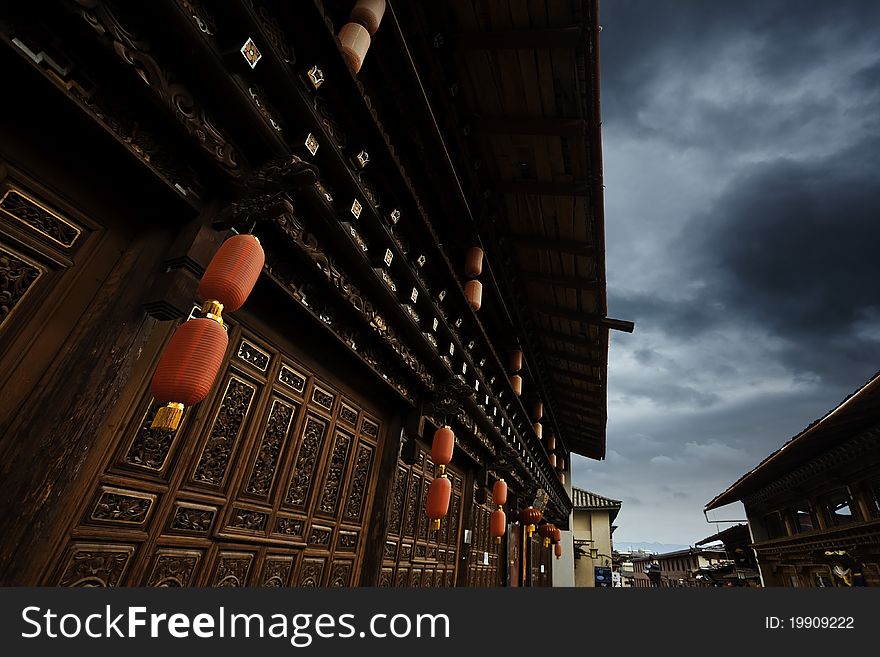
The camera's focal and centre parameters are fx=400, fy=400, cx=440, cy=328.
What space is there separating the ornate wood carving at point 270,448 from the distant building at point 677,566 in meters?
29.4

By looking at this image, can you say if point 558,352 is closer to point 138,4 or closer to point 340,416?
point 340,416

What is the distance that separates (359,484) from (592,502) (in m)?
27.6

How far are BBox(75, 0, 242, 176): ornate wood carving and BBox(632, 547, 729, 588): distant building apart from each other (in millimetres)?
31246

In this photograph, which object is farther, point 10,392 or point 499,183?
point 499,183

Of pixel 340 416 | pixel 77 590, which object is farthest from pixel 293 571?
pixel 77 590

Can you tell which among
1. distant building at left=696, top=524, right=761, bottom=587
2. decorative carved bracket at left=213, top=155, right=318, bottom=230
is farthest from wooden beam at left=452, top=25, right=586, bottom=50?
distant building at left=696, top=524, right=761, bottom=587

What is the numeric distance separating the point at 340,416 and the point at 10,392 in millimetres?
2707

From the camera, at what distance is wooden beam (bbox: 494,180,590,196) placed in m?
5.82

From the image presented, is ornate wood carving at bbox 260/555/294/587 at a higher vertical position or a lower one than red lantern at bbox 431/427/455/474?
lower

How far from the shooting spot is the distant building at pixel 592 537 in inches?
987

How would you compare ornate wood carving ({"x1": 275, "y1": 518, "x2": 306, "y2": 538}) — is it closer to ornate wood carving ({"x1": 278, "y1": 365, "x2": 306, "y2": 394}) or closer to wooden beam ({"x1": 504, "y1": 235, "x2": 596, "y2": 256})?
ornate wood carving ({"x1": 278, "y1": 365, "x2": 306, "y2": 394})

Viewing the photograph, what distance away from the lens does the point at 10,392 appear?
6.12 feet

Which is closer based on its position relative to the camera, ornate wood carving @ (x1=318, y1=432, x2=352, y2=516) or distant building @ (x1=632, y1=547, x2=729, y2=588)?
ornate wood carving @ (x1=318, y1=432, x2=352, y2=516)

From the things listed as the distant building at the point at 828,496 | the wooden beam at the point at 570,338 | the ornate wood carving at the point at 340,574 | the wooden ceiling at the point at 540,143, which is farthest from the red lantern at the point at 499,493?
the distant building at the point at 828,496
